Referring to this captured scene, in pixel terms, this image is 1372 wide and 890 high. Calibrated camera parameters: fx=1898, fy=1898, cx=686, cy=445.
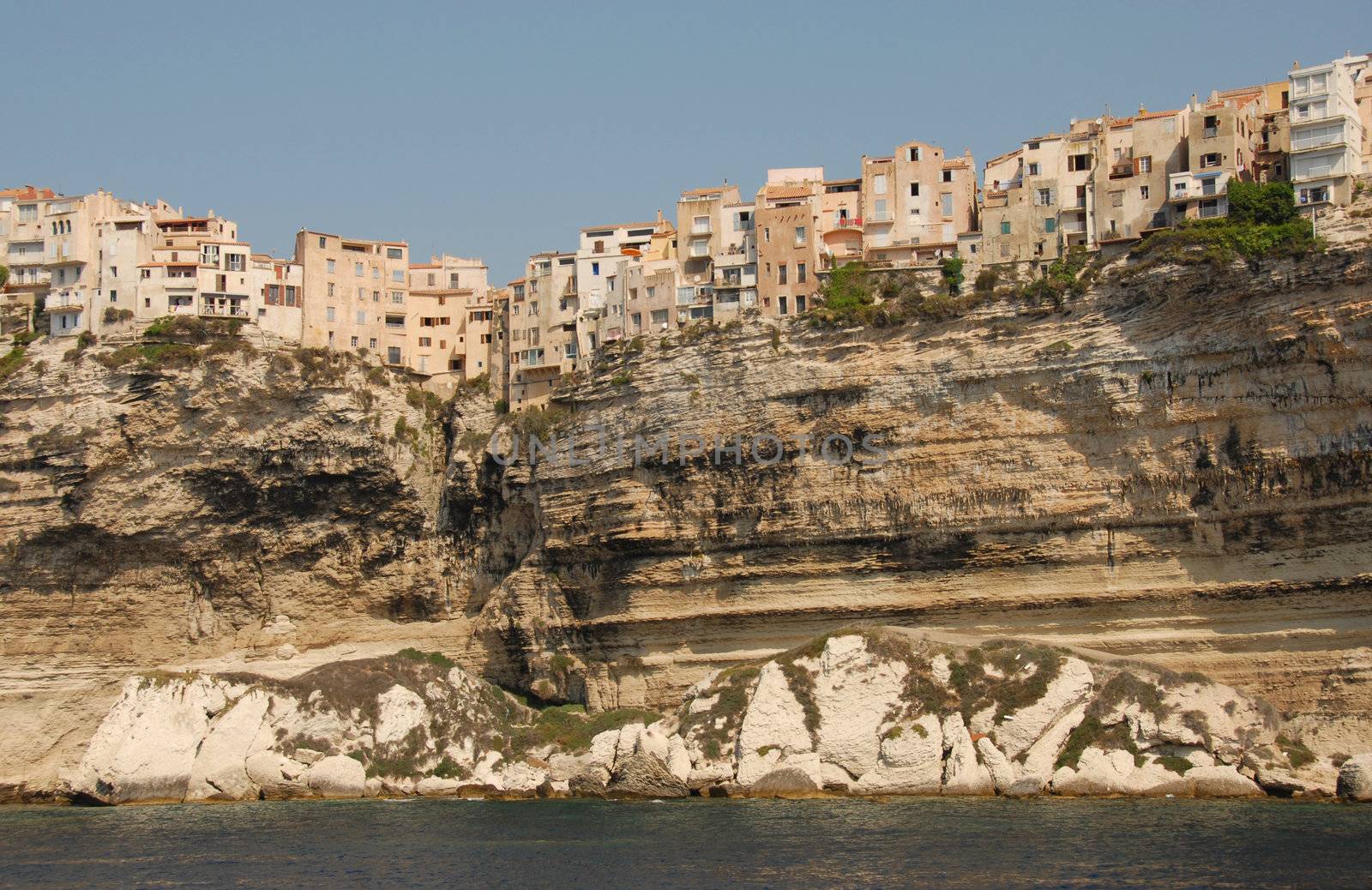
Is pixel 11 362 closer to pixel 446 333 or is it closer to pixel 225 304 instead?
pixel 225 304

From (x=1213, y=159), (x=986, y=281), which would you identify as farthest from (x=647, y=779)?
(x=1213, y=159)

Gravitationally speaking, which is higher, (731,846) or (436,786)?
(436,786)

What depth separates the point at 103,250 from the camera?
6631 centimetres

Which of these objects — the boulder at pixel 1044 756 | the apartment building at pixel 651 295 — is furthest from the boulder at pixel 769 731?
the apartment building at pixel 651 295

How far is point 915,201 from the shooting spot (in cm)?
6425

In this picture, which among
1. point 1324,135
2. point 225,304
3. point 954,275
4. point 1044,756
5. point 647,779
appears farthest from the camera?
point 225,304

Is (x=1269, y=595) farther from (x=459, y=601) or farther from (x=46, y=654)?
(x=46, y=654)

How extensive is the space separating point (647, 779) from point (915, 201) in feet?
77.0

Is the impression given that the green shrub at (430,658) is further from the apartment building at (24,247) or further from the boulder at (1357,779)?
the boulder at (1357,779)

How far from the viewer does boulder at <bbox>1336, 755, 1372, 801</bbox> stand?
146 ft

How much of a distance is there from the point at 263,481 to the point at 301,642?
18.8ft

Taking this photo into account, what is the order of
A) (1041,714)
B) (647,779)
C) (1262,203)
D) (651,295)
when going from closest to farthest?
(1041,714) → (647,779) → (1262,203) → (651,295)

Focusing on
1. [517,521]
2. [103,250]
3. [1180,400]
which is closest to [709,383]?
[517,521]

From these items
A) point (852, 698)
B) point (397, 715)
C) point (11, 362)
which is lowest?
point (397, 715)
